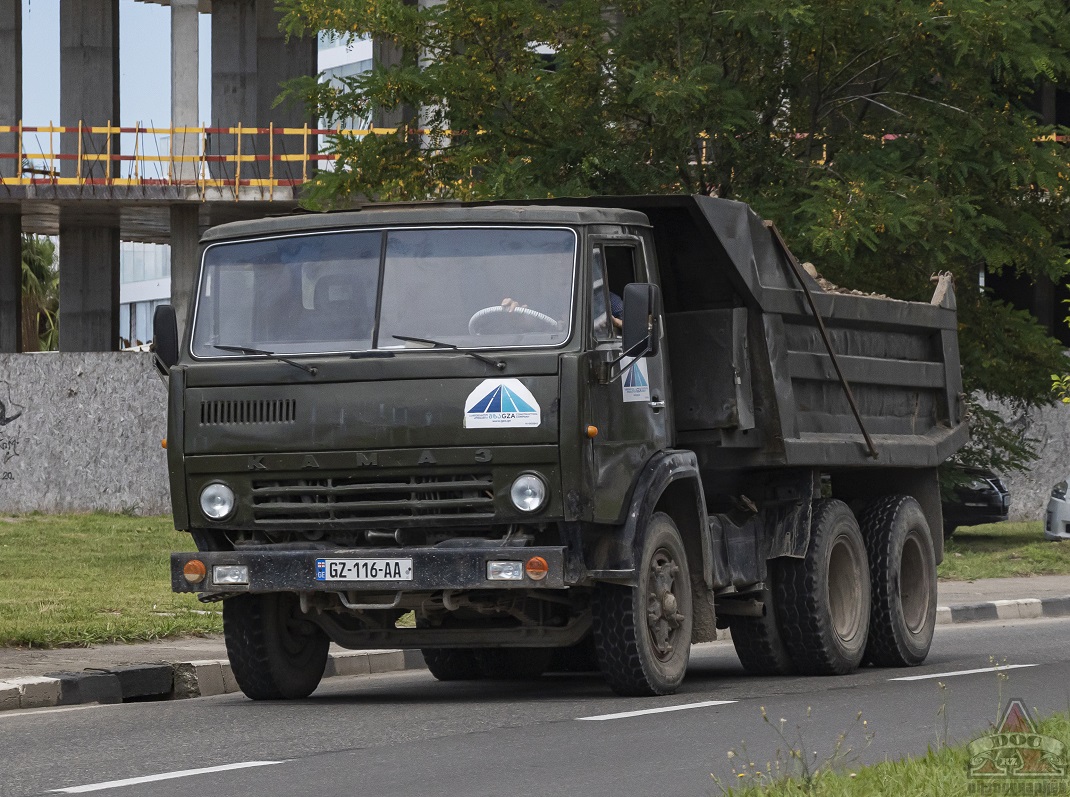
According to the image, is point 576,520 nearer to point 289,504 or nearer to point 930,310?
point 289,504

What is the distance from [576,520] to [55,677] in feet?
11.2

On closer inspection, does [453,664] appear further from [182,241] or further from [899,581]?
[182,241]

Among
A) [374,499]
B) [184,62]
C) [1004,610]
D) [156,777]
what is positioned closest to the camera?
[156,777]

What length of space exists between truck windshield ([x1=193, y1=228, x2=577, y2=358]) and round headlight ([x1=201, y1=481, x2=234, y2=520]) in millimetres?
719

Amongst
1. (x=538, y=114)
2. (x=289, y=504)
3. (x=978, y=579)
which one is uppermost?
(x=538, y=114)

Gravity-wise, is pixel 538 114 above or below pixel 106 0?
below

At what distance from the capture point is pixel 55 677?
36.0 feet

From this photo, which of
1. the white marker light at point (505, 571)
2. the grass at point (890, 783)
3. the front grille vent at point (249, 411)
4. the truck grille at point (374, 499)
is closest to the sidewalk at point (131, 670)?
the truck grille at point (374, 499)

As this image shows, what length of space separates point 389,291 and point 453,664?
11.3 feet

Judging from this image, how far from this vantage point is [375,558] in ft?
31.9

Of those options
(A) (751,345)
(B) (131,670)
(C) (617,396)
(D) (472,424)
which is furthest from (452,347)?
(B) (131,670)

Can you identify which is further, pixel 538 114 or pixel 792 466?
pixel 538 114

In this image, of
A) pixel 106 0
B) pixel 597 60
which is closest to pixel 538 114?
pixel 597 60

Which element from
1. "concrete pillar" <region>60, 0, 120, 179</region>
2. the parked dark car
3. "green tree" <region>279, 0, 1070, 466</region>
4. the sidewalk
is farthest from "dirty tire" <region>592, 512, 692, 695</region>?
"concrete pillar" <region>60, 0, 120, 179</region>
